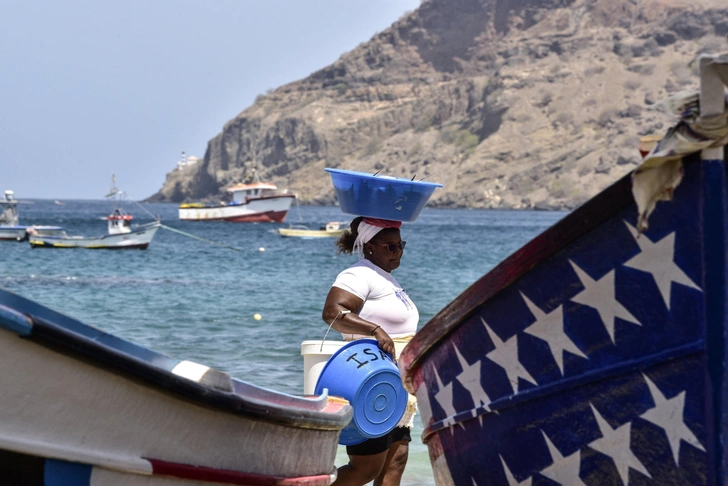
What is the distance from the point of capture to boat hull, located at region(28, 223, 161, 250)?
38.1m

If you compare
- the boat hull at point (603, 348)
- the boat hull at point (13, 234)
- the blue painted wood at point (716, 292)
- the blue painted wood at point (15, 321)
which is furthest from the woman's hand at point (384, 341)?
the boat hull at point (13, 234)

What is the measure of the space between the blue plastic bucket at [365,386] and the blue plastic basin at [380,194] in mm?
561

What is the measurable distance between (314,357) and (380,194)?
78 cm

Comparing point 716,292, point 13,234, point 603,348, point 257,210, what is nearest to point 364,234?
point 603,348

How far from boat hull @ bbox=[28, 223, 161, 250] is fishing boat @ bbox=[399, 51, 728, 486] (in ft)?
117

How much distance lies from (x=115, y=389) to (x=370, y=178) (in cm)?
166

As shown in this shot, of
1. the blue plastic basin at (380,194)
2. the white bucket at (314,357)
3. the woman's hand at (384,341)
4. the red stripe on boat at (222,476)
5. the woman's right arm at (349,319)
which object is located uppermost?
the blue plastic basin at (380,194)

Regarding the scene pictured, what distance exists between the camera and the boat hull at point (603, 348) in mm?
3061

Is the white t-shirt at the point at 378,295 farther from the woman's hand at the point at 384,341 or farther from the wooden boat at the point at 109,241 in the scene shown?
the wooden boat at the point at 109,241

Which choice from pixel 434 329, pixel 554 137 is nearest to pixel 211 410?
pixel 434 329

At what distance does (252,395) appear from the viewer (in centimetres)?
340

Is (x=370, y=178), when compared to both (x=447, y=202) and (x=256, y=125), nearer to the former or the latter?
(x=447, y=202)

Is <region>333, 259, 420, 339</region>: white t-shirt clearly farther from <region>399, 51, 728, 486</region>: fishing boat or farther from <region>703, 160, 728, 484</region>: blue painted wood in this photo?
<region>703, 160, 728, 484</region>: blue painted wood

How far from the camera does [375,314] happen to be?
14.5 feet
